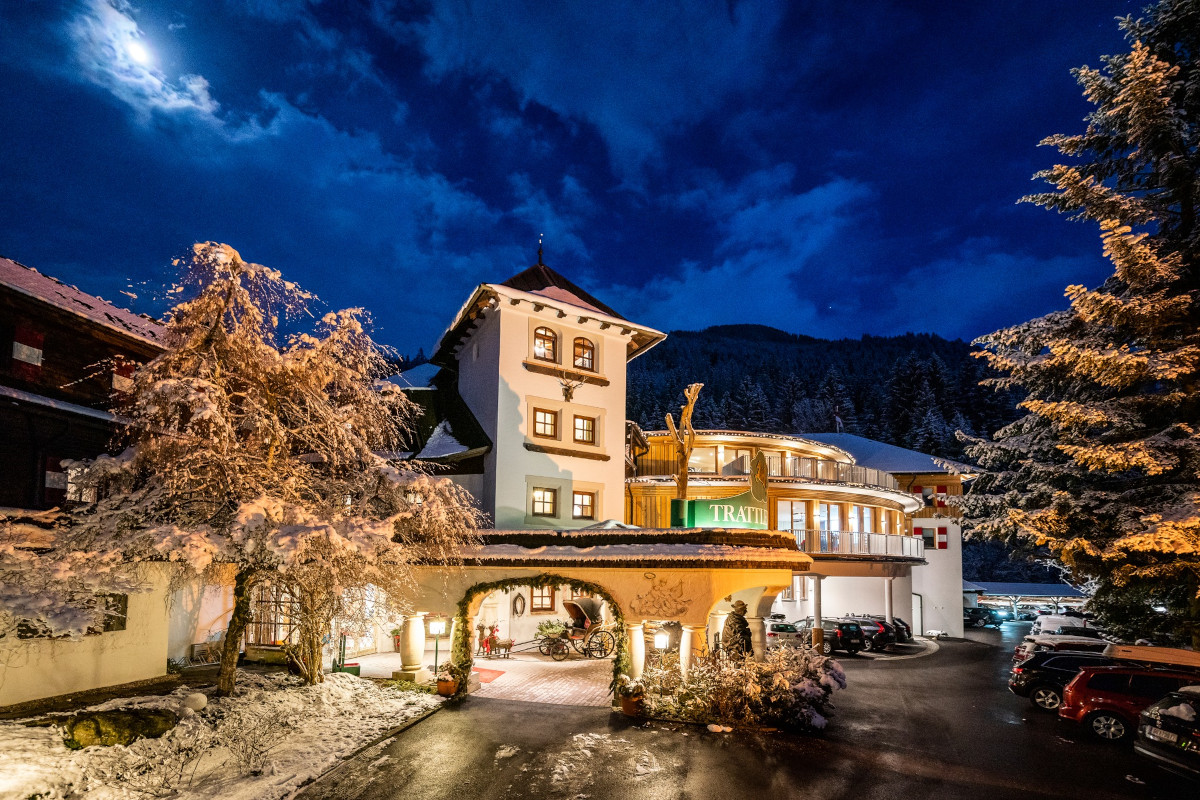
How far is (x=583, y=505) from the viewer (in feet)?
76.3

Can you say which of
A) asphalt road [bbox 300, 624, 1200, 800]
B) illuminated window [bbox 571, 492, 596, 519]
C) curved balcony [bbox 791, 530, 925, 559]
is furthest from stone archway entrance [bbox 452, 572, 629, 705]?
curved balcony [bbox 791, 530, 925, 559]

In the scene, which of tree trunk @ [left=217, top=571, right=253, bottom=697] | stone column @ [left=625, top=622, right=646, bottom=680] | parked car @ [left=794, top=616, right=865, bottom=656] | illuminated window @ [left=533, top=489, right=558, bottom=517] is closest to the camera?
tree trunk @ [left=217, top=571, right=253, bottom=697]

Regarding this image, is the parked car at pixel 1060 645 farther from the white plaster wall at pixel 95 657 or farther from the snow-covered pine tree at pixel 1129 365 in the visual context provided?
the white plaster wall at pixel 95 657

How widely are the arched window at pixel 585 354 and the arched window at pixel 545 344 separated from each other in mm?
832

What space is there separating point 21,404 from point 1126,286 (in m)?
28.5

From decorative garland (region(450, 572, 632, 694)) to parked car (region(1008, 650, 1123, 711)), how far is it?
11407 millimetres

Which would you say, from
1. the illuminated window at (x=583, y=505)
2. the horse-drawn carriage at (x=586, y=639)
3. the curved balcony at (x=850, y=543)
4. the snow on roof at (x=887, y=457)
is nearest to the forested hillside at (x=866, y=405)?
the snow on roof at (x=887, y=457)

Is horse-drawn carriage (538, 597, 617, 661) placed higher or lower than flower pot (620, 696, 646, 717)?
lower

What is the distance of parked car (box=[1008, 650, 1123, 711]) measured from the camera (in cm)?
1823

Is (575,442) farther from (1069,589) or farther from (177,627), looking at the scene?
(1069,589)

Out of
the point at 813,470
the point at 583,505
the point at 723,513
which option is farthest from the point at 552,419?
the point at 813,470

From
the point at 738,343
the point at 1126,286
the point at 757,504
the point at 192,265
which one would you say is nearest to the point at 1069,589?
the point at 1126,286

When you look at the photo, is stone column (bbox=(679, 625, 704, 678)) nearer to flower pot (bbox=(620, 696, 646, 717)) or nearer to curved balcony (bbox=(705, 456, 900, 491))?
flower pot (bbox=(620, 696, 646, 717))

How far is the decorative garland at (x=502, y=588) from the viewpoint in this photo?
17078 mm
